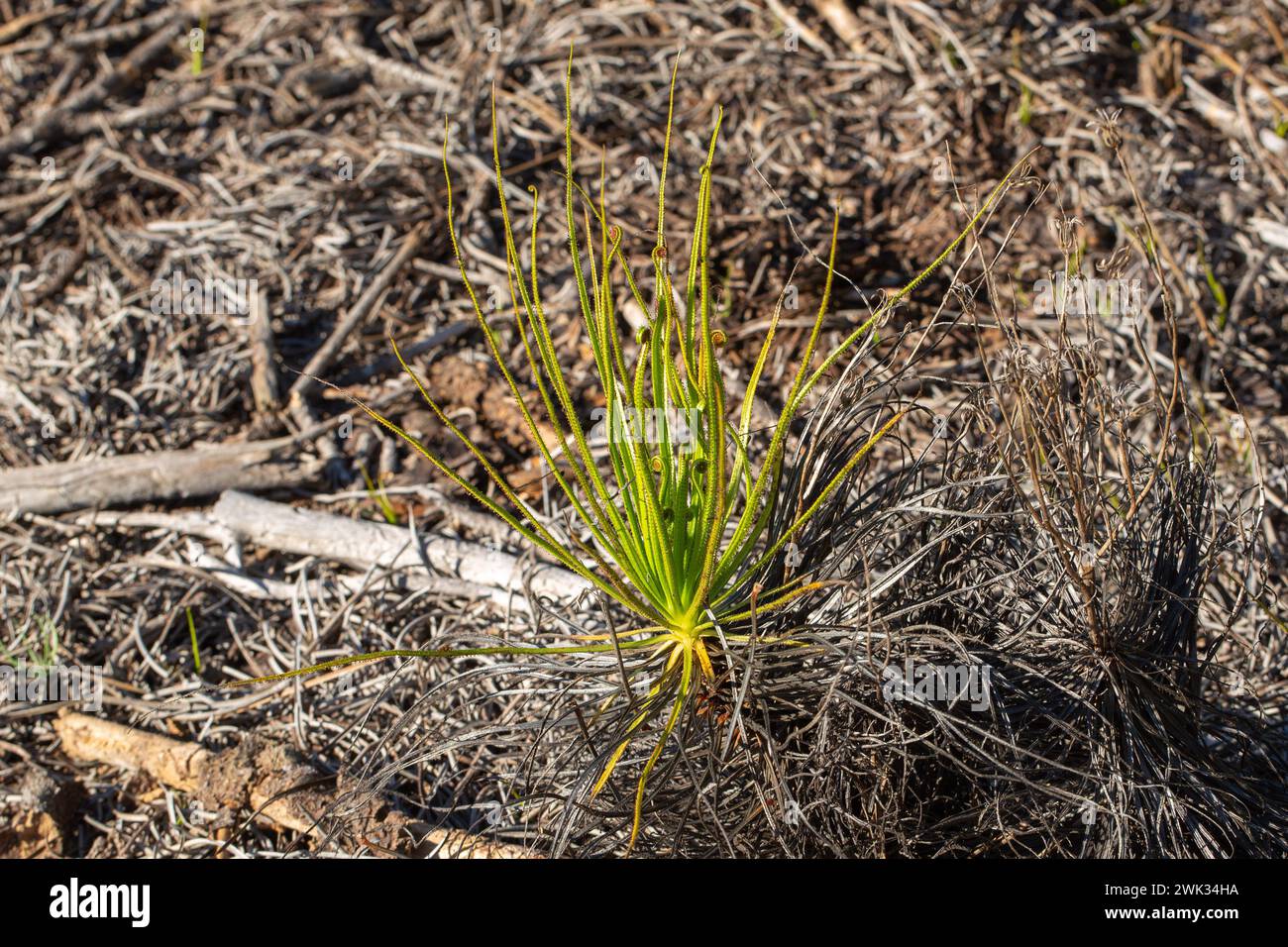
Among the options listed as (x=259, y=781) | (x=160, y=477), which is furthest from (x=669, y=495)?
(x=160, y=477)

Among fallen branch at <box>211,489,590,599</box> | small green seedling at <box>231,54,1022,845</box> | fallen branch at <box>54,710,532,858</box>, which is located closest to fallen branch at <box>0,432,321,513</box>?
→ fallen branch at <box>211,489,590,599</box>

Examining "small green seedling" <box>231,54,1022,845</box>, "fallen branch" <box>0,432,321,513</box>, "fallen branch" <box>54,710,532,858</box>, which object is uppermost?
"fallen branch" <box>0,432,321,513</box>

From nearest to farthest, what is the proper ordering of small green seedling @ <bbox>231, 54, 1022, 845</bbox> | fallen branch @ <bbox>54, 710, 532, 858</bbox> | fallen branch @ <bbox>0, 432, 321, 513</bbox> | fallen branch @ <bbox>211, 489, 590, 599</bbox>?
small green seedling @ <bbox>231, 54, 1022, 845</bbox> → fallen branch @ <bbox>54, 710, 532, 858</bbox> → fallen branch @ <bbox>211, 489, 590, 599</bbox> → fallen branch @ <bbox>0, 432, 321, 513</bbox>

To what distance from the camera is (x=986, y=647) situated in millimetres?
2309

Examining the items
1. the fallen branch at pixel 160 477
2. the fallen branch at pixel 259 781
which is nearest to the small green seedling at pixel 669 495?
the fallen branch at pixel 259 781

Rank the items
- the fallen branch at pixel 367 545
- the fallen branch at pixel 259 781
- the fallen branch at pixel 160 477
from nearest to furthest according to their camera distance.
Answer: the fallen branch at pixel 259 781 < the fallen branch at pixel 367 545 < the fallen branch at pixel 160 477

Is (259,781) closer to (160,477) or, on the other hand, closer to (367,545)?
(367,545)

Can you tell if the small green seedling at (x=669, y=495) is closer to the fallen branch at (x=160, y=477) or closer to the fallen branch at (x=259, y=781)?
the fallen branch at (x=259, y=781)

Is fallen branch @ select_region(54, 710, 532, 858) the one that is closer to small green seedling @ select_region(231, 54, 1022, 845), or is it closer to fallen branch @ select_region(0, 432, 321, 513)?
small green seedling @ select_region(231, 54, 1022, 845)

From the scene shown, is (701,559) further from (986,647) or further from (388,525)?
(388,525)

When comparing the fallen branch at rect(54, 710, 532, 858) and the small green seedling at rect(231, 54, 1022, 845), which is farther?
the fallen branch at rect(54, 710, 532, 858)

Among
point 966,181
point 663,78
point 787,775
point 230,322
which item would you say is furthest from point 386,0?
point 787,775

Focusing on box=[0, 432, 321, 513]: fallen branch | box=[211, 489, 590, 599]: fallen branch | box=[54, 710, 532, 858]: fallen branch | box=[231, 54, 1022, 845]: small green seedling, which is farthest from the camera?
box=[0, 432, 321, 513]: fallen branch
